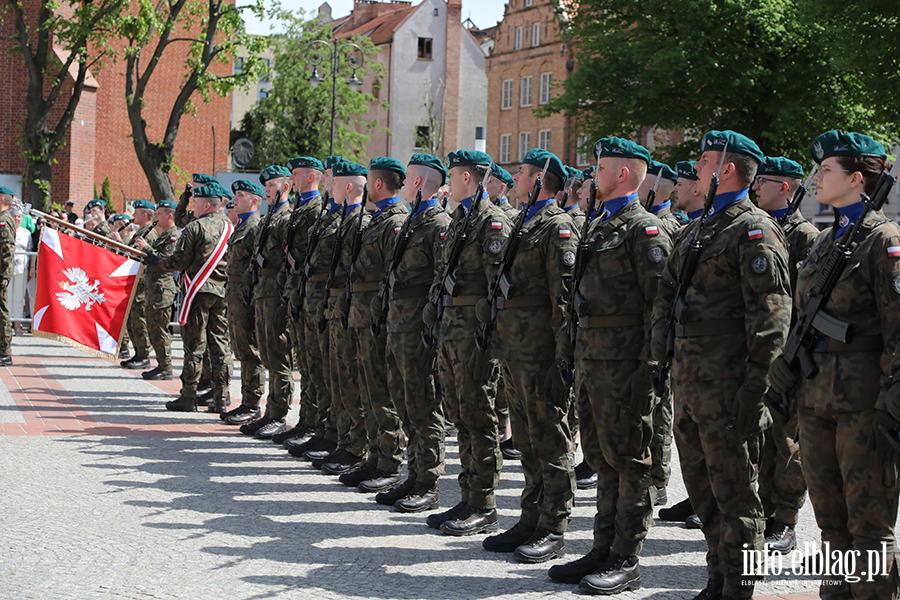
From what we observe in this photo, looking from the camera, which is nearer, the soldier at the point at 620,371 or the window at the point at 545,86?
the soldier at the point at 620,371

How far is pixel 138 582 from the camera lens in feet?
16.9

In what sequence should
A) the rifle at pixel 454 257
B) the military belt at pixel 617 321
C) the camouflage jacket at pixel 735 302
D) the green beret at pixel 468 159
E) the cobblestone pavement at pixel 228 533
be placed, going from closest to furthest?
the camouflage jacket at pixel 735 302
the cobblestone pavement at pixel 228 533
the military belt at pixel 617 321
the rifle at pixel 454 257
the green beret at pixel 468 159

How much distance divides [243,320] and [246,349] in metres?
0.31

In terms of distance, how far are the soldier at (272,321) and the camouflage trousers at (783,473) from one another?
4.94 meters

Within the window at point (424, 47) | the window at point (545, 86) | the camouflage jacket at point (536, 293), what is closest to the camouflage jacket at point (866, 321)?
the camouflage jacket at point (536, 293)

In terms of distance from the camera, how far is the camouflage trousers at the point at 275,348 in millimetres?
9680

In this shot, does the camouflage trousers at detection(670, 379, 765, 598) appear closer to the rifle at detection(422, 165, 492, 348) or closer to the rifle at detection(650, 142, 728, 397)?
the rifle at detection(650, 142, 728, 397)

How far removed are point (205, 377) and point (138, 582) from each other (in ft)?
23.6

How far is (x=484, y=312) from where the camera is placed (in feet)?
20.1

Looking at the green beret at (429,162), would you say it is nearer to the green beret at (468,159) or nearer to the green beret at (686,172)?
the green beret at (468,159)

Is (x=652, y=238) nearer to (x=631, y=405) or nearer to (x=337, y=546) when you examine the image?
(x=631, y=405)

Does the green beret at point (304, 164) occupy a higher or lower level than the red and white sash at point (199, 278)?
higher

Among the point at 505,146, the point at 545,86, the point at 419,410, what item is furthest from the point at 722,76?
the point at 505,146

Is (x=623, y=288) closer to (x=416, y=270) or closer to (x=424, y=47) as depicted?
(x=416, y=270)
